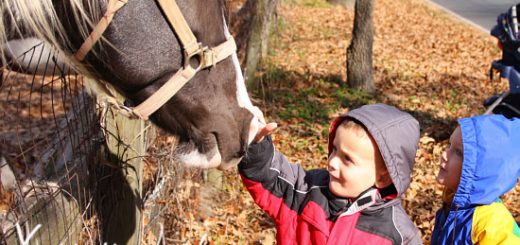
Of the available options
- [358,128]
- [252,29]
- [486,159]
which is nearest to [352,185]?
[358,128]

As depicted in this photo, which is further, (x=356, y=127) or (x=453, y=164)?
(x=453, y=164)

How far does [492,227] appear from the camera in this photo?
211 centimetres

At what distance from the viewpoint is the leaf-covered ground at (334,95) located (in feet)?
13.0

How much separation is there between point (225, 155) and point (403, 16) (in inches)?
535

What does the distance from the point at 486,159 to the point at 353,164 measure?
55 cm

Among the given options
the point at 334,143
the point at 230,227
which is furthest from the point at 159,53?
the point at 230,227

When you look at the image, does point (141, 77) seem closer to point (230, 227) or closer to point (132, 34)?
point (132, 34)

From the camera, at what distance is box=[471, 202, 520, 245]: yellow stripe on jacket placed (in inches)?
81.0

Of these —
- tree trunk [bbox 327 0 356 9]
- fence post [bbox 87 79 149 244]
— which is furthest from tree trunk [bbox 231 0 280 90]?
tree trunk [bbox 327 0 356 9]

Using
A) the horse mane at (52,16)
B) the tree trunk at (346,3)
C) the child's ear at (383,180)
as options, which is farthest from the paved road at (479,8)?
the horse mane at (52,16)

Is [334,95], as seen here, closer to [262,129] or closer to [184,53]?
[262,129]

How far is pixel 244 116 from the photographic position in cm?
222

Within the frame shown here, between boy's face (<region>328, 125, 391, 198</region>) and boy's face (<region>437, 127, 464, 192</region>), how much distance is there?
411 mm

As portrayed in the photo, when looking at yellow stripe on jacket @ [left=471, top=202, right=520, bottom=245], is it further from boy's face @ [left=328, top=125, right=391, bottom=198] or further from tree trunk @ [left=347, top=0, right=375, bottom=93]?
tree trunk @ [left=347, top=0, right=375, bottom=93]
